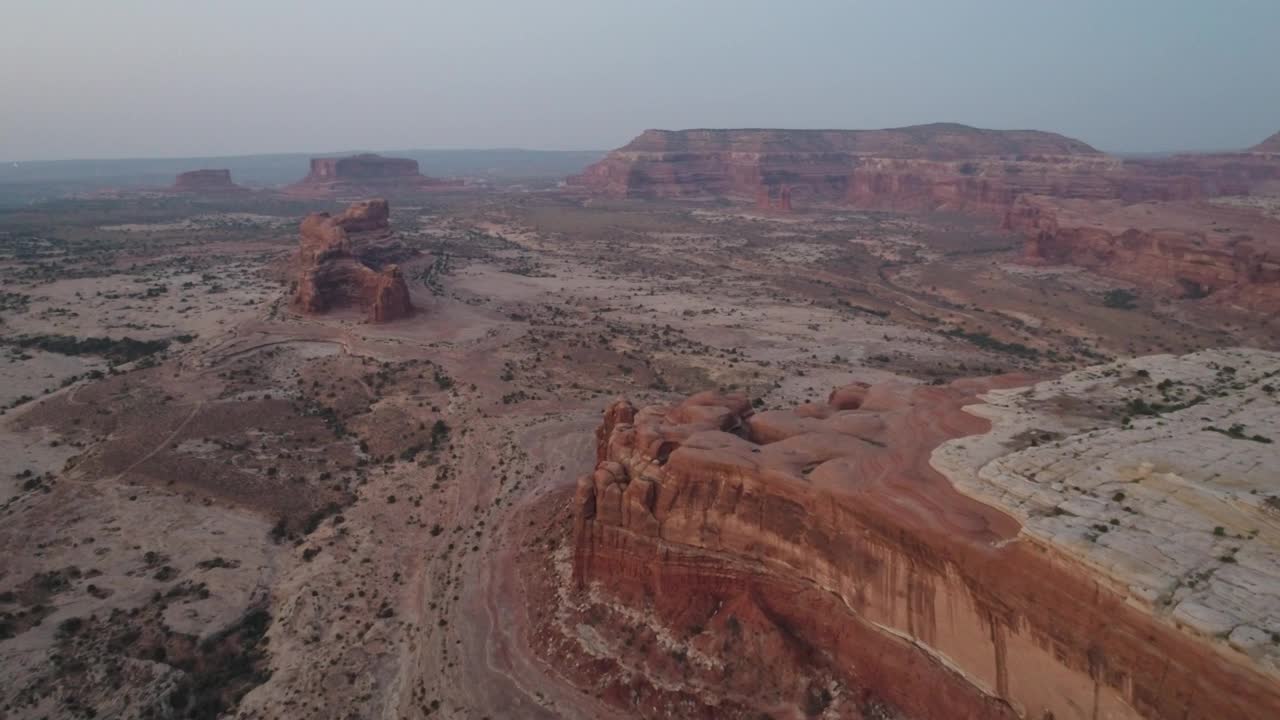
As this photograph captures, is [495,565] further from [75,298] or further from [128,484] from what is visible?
[75,298]

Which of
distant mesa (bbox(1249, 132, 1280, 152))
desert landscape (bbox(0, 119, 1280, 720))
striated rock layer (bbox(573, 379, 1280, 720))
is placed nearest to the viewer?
striated rock layer (bbox(573, 379, 1280, 720))

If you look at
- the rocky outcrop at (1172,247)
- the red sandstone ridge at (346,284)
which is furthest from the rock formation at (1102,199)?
the red sandstone ridge at (346,284)

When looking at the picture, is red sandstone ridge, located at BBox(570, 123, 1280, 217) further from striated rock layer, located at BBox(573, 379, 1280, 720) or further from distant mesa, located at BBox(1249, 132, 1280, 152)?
striated rock layer, located at BBox(573, 379, 1280, 720)

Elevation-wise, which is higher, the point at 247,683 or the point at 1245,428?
the point at 1245,428

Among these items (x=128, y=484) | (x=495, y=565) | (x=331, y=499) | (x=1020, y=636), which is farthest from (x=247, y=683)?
(x=1020, y=636)

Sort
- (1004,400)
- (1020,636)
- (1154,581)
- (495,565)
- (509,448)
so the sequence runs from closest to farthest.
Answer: (1154,581) < (1020,636) < (1004,400) < (495,565) < (509,448)

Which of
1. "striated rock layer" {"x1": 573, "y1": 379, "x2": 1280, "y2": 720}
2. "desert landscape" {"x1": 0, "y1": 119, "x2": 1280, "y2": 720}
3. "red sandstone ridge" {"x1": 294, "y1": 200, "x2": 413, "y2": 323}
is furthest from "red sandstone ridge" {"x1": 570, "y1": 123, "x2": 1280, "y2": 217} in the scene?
"striated rock layer" {"x1": 573, "y1": 379, "x2": 1280, "y2": 720}

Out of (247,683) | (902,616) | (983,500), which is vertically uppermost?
(983,500)
